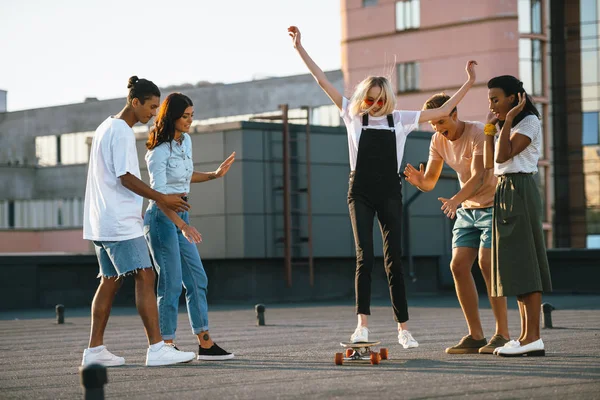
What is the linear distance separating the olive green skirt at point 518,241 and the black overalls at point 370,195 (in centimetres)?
79

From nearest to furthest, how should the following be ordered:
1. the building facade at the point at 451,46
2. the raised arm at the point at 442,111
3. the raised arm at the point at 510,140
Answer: the raised arm at the point at 510,140, the raised arm at the point at 442,111, the building facade at the point at 451,46

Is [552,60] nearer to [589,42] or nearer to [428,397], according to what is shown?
[589,42]

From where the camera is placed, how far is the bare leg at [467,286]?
30.9 feet

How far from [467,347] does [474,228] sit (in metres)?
0.95

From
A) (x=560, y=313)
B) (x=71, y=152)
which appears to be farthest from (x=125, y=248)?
(x=71, y=152)

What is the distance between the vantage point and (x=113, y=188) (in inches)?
347

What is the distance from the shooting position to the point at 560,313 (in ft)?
54.2

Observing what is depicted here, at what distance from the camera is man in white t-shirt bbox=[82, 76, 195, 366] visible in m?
8.75

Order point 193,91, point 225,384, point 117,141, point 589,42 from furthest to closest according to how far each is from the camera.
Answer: point 193,91 → point 589,42 → point 117,141 → point 225,384

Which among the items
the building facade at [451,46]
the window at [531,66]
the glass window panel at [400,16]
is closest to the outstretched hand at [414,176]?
the building facade at [451,46]

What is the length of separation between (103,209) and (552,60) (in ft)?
189

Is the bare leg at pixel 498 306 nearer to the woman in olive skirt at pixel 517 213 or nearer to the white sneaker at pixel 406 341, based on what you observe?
the woman in olive skirt at pixel 517 213

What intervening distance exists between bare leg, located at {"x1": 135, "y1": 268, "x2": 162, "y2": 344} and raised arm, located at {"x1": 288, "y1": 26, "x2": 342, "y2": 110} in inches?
74.6

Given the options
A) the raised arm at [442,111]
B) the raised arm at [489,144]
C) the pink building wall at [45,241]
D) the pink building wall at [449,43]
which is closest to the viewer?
the raised arm at [489,144]
